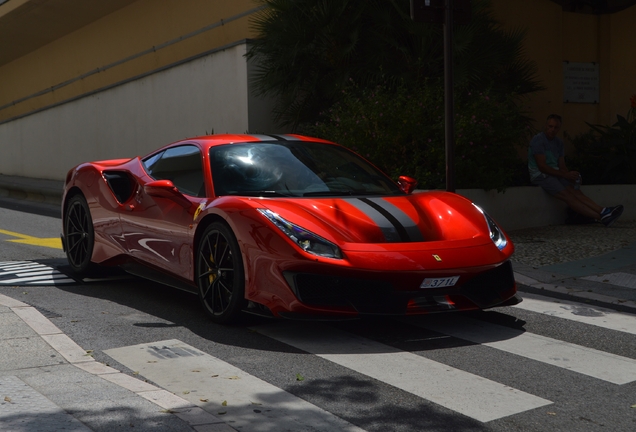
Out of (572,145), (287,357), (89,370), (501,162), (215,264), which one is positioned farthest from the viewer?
(572,145)

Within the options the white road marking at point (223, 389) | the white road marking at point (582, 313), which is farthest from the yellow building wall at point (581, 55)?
the white road marking at point (223, 389)

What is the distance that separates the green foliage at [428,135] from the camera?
11078 mm

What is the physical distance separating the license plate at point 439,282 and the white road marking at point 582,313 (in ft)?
4.15

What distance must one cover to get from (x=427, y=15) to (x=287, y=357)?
16.1 feet

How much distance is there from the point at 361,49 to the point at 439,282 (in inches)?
311

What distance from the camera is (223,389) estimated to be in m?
4.43

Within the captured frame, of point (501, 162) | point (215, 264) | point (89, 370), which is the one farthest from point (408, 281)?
point (501, 162)

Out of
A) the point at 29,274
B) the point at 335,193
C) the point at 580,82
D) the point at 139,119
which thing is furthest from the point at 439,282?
the point at 139,119

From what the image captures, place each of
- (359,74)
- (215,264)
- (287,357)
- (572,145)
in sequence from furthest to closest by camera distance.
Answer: (572,145) → (359,74) → (215,264) → (287,357)

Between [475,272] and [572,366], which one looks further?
[475,272]

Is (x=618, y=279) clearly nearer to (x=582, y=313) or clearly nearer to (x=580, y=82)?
(x=582, y=313)

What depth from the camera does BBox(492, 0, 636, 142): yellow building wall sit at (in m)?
15.8

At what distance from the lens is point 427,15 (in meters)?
8.88

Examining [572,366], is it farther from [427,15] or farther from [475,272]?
[427,15]
